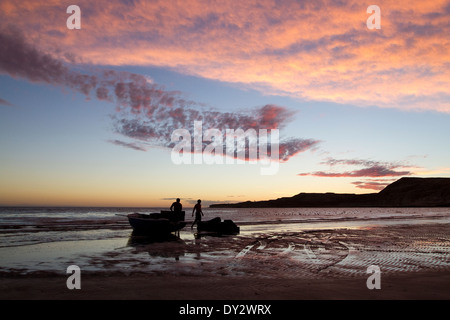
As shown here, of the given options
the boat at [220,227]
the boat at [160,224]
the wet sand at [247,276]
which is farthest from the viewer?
the boat at [220,227]

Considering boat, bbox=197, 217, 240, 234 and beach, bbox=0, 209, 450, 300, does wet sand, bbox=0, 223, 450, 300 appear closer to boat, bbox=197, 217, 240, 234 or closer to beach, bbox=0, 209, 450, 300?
beach, bbox=0, 209, 450, 300

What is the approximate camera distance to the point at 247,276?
902 cm

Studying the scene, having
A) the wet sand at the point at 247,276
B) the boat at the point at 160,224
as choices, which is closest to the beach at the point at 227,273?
the wet sand at the point at 247,276

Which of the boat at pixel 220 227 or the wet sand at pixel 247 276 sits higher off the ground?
the wet sand at pixel 247 276

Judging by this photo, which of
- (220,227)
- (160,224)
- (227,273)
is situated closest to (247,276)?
(227,273)

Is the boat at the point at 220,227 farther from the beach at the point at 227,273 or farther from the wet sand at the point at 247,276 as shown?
the wet sand at the point at 247,276

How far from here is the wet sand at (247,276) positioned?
22.7 feet

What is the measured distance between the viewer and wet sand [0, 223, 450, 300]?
6.93 meters

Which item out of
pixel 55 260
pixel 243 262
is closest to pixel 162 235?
pixel 55 260
